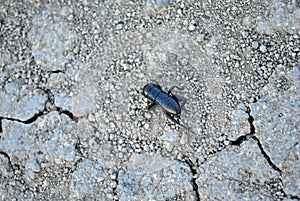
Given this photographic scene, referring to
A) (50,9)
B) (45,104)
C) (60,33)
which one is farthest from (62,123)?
(50,9)

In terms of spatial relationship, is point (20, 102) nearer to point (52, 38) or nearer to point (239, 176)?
point (52, 38)

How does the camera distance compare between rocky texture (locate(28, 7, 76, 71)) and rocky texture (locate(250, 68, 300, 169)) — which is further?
rocky texture (locate(28, 7, 76, 71))

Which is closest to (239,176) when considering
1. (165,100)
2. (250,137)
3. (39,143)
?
(250,137)

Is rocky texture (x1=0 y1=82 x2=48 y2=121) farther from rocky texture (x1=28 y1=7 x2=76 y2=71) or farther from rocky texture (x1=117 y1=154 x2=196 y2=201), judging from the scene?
rocky texture (x1=117 y1=154 x2=196 y2=201)

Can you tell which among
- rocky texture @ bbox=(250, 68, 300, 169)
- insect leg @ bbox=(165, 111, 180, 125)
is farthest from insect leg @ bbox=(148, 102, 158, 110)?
rocky texture @ bbox=(250, 68, 300, 169)

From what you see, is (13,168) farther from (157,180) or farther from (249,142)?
(249,142)

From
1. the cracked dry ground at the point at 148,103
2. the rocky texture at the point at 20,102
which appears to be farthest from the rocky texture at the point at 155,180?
the rocky texture at the point at 20,102
